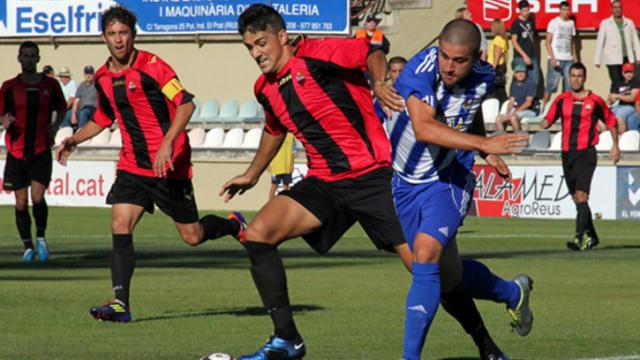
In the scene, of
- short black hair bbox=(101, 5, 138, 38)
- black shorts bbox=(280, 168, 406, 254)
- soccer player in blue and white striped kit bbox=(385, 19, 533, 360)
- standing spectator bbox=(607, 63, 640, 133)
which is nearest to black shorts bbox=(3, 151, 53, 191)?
short black hair bbox=(101, 5, 138, 38)

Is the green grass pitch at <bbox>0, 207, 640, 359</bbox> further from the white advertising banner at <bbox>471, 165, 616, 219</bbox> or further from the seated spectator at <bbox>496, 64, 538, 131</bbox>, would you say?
the seated spectator at <bbox>496, 64, 538, 131</bbox>

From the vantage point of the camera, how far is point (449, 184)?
846 cm

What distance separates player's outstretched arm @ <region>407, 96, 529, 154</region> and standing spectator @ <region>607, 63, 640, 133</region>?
70.4ft

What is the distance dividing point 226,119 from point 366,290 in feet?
73.4

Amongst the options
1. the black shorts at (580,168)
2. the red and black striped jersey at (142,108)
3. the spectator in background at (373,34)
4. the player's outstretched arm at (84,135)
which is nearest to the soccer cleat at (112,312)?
the red and black striped jersey at (142,108)

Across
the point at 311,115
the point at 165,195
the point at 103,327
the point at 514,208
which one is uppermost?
the point at 311,115

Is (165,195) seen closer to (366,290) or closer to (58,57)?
(366,290)

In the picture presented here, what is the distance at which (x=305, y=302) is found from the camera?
1278cm

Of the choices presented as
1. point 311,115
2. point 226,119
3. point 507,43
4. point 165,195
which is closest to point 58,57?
point 226,119

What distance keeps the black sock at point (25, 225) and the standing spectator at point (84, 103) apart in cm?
1745

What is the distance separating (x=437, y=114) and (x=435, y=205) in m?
0.50

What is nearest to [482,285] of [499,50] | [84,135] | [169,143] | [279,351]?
[279,351]

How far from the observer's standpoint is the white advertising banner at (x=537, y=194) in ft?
91.4

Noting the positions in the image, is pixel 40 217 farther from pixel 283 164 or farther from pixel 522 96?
pixel 522 96
